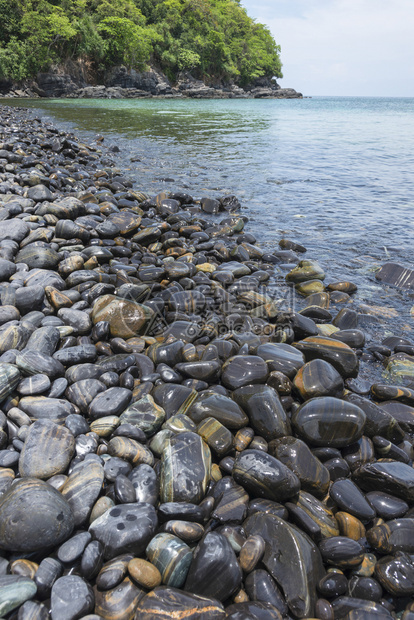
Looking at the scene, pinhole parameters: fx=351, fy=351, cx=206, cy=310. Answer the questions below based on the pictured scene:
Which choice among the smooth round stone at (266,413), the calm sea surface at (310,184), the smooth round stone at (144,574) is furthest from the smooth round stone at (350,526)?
the calm sea surface at (310,184)

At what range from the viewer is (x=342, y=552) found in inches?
74.0

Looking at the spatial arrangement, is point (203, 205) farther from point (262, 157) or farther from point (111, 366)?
point (262, 157)

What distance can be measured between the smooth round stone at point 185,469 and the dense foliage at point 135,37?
182 feet

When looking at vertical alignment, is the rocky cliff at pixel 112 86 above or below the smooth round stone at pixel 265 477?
above

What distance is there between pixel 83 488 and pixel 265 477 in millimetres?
1071

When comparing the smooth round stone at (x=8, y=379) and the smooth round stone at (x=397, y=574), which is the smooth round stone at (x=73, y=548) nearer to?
the smooth round stone at (x=8, y=379)

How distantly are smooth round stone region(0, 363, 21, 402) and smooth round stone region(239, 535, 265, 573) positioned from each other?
1916mm

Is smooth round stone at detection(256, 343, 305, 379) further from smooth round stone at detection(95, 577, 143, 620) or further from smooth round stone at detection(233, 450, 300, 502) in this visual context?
smooth round stone at detection(95, 577, 143, 620)

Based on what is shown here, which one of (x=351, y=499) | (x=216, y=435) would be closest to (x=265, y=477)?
(x=216, y=435)

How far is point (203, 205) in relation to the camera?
789 centimetres

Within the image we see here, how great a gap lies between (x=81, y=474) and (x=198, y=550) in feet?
2.67

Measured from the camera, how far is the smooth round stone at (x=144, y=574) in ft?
5.50

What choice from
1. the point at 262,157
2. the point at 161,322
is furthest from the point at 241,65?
the point at 161,322

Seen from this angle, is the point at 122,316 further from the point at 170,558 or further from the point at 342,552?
the point at 342,552
